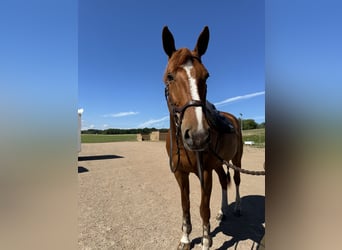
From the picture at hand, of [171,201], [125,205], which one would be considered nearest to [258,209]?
[171,201]

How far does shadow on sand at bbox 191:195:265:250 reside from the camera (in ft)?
11.2

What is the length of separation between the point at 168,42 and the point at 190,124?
127 cm

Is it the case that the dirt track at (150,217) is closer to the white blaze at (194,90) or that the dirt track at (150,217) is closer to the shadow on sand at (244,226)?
the shadow on sand at (244,226)

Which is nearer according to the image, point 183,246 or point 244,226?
point 183,246

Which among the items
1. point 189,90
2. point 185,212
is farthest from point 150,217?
point 189,90

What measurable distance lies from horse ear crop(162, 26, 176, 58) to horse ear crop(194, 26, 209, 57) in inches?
11.5

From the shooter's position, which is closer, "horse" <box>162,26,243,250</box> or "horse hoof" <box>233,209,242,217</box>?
"horse" <box>162,26,243,250</box>

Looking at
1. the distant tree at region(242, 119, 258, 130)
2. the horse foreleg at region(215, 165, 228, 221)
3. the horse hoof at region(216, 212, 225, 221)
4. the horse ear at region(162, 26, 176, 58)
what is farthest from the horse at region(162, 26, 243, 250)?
the distant tree at region(242, 119, 258, 130)

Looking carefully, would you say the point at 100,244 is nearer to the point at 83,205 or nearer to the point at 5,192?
the point at 83,205

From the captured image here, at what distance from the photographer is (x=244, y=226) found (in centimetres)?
392

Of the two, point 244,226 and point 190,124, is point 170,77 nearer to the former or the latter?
point 190,124

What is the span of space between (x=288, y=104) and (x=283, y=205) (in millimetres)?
401

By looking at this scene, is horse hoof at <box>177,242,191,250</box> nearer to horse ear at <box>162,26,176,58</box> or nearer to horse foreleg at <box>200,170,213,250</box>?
horse foreleg at <box>200,170,213,250</box>

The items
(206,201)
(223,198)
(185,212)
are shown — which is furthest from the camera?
(223,198)
